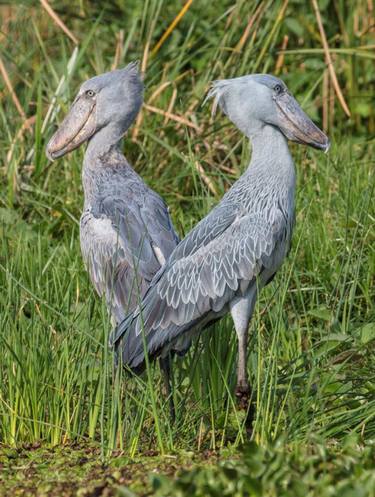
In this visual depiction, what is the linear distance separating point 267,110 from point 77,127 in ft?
4.81

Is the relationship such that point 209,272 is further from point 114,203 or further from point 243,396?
point 114,203

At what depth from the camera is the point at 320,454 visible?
12.2ft

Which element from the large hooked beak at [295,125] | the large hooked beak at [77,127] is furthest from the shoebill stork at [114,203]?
the large hooked beak at [295,125]

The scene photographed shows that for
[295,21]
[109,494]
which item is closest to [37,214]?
[295,21]

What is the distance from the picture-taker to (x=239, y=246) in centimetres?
498

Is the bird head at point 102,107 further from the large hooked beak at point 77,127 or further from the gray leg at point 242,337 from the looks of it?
the gray leg at point 242,337

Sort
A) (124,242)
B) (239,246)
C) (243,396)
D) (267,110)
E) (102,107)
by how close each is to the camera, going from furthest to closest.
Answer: (102,107)
(124,242)
(267,110)
(239,246)
(243,396)

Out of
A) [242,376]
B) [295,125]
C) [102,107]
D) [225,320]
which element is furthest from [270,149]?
[102,107]

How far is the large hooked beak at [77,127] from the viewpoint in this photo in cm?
627

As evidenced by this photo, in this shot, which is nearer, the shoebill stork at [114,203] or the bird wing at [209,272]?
the bird wing at [209,272]

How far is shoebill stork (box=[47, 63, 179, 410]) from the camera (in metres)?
5.41

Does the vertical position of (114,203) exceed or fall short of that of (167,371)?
it exceeds it

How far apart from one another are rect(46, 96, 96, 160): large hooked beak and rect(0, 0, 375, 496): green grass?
0.49 m

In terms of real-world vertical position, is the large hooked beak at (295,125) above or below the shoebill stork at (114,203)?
above
